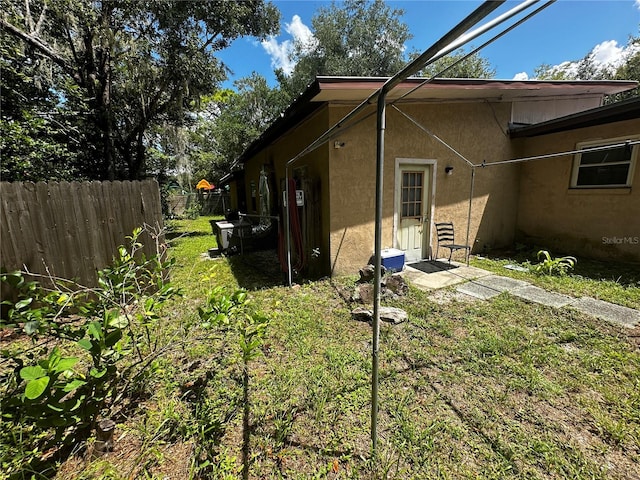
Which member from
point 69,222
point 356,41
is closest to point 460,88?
point 69,222

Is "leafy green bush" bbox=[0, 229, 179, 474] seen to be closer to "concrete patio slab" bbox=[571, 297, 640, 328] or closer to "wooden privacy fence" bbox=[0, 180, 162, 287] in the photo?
"wooden privacy fence" bbox=[0, 180, 162, 287]

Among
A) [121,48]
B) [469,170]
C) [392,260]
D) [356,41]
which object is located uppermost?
[356,41]

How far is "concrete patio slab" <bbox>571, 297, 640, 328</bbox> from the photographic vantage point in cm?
310

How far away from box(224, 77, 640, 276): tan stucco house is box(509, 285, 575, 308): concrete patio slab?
1.53 m

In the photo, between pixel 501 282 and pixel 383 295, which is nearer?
pixel 383 295

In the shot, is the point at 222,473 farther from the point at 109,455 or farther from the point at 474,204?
the point at 474,204

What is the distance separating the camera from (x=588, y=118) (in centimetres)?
505

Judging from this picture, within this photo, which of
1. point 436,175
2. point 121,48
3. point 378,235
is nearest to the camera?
point 378,235

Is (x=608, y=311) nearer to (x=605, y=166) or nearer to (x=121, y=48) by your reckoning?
(x=605, y=166)

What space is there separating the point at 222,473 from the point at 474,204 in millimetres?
6535

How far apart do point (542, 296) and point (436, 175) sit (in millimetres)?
2857

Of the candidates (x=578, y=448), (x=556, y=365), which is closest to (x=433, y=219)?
(x=556, y=365)

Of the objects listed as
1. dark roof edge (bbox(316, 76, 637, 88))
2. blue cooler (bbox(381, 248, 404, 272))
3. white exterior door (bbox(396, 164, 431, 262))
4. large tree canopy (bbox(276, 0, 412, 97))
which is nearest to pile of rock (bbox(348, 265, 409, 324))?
blue cooler (bbox(381, 248, 404, 272))

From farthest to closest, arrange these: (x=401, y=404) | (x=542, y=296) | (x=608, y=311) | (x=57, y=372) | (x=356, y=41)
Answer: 1. (x=356, y=41)
2. (x=542, y=296)
3. (x=608, y=311)
4. (x=401, y=404)
5. (x=57, y=372)
